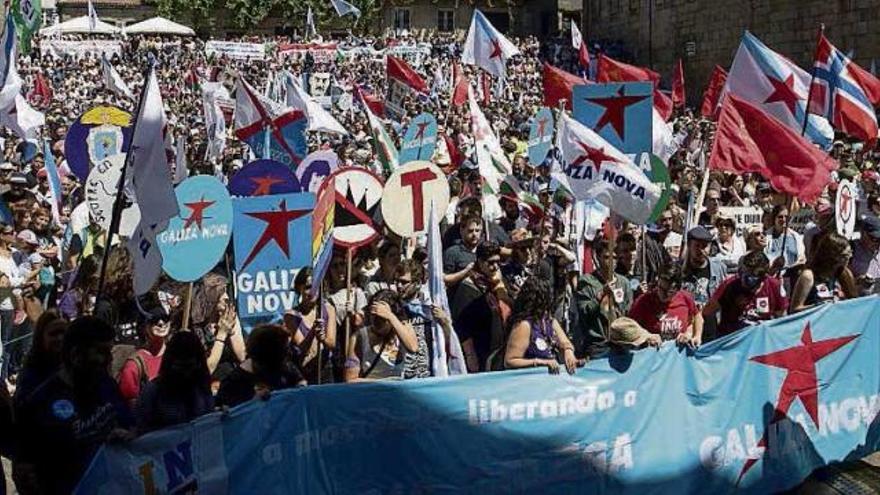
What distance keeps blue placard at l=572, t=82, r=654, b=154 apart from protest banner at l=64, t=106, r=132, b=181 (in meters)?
3.47

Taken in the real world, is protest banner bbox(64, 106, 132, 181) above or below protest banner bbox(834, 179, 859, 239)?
above

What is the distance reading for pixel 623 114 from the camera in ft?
26.3

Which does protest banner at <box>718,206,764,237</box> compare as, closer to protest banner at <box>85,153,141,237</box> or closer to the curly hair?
the curly hair

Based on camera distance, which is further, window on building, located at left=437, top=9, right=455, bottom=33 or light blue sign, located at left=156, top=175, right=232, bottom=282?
window on building, located at left=437, top=9, right=455, bottom=33

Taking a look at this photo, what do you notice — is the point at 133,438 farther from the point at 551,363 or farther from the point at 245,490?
the point at 551,363

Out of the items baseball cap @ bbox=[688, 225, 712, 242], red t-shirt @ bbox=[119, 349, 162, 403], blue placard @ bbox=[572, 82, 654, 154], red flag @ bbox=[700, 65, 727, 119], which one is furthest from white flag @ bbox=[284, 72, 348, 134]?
red t-shirt @ bbox=[119, 349, 162, 403]

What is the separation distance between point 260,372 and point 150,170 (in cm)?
137

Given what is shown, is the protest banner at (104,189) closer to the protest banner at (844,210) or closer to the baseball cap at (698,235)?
the baseball cap at (698,235)

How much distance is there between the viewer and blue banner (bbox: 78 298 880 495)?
16.8 ft

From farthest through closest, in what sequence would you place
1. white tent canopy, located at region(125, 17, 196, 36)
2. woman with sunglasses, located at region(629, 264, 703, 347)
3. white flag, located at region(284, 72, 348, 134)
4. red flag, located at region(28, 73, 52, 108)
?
white tent canopy, located at region(125, 17, 196, 36) → red flag, located at region(28, 73, 52, 108) → white flag, located at region(284, 72, 348, 134) → woman with sunglasses, located at region(629, 264, 703, 347)

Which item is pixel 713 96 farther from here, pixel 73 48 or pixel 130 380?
pixel 73 48

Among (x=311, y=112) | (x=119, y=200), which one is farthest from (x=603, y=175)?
(x=311, y=112)

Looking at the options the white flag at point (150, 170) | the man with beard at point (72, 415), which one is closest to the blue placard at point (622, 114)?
the white flag at point (150, 170)

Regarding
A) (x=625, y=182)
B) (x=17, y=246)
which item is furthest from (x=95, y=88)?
(x=625, y=182)
